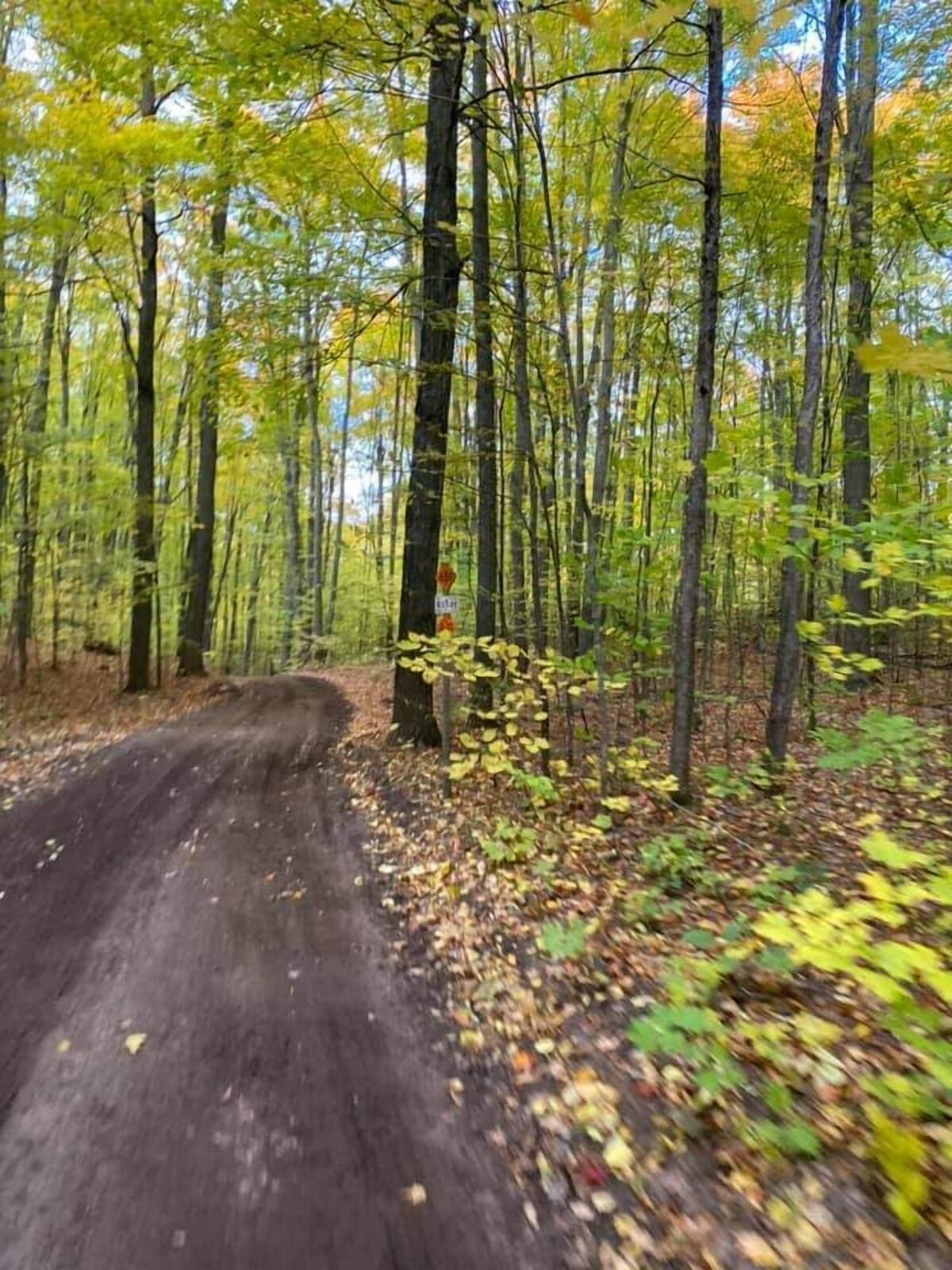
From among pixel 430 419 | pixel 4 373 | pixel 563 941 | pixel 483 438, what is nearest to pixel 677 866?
pixel 563 941

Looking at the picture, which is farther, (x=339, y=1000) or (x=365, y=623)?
(x=365, y=623)

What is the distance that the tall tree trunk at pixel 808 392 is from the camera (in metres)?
5.70

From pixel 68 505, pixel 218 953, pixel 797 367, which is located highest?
pixel 797 367

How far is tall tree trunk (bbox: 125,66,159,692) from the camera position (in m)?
13.1

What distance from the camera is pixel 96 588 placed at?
46.4 feet

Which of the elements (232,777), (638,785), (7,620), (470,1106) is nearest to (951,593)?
(638,785)

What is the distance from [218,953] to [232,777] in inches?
157

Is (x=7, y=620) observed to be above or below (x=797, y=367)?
below

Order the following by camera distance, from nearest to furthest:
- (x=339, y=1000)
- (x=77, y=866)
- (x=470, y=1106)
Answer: (x=470, y=1106)
(x=339, y=1000)
(x=77, y=866)

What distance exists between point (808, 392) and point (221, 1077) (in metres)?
6.52

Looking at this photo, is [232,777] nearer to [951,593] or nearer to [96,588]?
[951,593]

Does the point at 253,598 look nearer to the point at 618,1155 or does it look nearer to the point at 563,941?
the point at 563,941

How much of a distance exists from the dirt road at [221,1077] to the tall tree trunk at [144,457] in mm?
8453

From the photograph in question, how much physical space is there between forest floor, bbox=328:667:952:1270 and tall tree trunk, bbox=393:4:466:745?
258 cm
